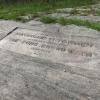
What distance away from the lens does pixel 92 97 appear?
2.32 metres

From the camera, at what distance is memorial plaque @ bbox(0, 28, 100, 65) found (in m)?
2.96

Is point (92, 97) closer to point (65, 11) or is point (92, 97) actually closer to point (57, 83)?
point (57, 83)

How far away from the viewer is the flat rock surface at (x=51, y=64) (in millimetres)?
2479

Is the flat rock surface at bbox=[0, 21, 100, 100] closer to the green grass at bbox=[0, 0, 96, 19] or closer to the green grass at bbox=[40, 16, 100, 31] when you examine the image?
the green grass at bbox=[40, 16, 100, 31]

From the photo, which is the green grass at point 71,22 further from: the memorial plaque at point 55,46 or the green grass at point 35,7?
the green grass at point 35,7

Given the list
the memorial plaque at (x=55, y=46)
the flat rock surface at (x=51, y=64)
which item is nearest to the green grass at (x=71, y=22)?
the flat rock surface at (x=51, y=64)

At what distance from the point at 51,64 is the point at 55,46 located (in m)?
0.38

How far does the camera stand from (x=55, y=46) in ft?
10.6

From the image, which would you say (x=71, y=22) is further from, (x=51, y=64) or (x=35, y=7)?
(x=35, y=7)

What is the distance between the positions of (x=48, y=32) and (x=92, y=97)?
1.66 m

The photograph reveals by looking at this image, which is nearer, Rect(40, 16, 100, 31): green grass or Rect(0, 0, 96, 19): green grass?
Rect(40, 16, 100, 31): green grass

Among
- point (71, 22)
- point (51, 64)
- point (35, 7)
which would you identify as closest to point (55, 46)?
point (51, 64)

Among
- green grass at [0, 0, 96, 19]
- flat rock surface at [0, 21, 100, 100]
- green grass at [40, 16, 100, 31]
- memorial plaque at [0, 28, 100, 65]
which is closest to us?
flat rock surface at [0, 21, 100, 100]

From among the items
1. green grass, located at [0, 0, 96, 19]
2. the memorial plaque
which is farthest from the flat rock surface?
green grass, located at [0, 0, 96, 19]
